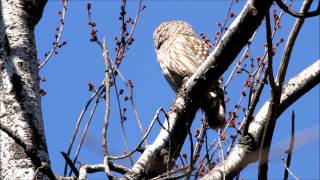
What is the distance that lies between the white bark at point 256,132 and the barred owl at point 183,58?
1.99m

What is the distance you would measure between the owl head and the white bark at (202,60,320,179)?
11.7 feet

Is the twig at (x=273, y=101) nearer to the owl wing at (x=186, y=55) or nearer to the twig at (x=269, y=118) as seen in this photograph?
the twig at (x=269, y=118)

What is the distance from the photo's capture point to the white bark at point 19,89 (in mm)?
2805

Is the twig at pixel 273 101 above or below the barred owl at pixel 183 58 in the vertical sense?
below

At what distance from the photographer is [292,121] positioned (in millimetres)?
2369

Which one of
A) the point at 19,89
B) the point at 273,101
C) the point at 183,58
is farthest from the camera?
the point at 183,58

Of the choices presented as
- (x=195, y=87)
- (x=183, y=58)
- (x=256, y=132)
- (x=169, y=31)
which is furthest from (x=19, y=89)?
(x=169, y=31)

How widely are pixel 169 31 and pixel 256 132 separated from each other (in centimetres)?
371

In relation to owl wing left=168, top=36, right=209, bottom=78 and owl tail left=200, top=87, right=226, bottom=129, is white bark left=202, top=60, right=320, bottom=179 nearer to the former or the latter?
owl tail left=200, top=87, right=226, bottom=129

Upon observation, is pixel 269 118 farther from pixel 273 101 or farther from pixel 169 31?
pixel 169 31

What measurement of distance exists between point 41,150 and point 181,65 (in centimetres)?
325

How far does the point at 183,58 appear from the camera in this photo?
6078 millimetres

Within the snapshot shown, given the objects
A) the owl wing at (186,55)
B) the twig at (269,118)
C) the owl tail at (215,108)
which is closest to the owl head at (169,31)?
the owl wing at (186,55)

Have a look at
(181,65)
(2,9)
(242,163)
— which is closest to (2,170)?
(2,9)
